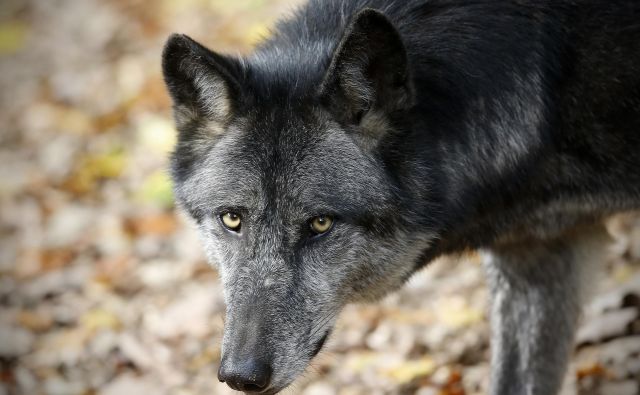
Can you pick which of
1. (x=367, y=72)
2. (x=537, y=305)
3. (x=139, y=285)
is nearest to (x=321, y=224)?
(x=367, y=72)

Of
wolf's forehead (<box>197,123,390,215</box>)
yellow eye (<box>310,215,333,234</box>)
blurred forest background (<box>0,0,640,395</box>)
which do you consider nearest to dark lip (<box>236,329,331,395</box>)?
blurred forest background (<box>0,0,640,395</box>)

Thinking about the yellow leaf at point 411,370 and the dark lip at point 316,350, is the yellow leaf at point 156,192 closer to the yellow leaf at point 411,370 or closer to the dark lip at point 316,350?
the yellow leaf at point 411,370

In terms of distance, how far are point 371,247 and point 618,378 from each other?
2040mm

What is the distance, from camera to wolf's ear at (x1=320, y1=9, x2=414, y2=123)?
3.97m

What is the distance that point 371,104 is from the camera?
424 centimetres

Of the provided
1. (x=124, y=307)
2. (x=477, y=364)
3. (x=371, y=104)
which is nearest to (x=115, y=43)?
(x=124, y=307)

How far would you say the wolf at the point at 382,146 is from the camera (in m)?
4.18

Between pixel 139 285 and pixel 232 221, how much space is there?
3.42m

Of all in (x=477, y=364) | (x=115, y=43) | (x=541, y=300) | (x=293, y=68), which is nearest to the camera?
(x=293, y=68)

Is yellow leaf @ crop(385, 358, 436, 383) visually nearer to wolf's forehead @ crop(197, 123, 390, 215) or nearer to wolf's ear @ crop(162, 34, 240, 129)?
wolf's forehead @ crop(197, 123, 390, 215)

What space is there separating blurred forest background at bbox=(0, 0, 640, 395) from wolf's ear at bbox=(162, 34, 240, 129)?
126 centimetres

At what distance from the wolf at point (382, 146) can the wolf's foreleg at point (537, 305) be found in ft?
0.64

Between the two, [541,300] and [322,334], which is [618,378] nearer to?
[541,300]

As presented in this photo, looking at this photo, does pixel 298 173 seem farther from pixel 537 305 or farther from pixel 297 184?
pixel 537 305
